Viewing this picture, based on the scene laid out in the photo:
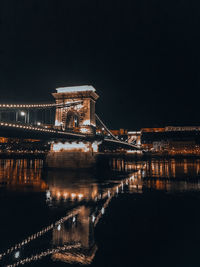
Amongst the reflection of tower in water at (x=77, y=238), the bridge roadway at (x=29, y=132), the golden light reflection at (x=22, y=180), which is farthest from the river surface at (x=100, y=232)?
the bridge roadway at (x=29, y=132)

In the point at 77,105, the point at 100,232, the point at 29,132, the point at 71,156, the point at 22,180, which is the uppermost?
the point at 77,105

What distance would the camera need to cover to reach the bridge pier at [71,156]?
31.2 m

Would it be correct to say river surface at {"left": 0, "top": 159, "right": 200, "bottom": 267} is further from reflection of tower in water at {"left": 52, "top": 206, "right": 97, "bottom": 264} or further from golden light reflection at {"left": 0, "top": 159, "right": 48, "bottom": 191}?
golden light reflection at {"left": 0, "top": 159, "right": 48, "bottom": 191}

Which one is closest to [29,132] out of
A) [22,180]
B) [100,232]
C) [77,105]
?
[22,180]

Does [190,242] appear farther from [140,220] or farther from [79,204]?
[79,204]

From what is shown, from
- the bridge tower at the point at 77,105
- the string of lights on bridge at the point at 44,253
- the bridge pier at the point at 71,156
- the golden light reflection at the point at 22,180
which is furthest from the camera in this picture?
the bridge tower at the point at 77,105

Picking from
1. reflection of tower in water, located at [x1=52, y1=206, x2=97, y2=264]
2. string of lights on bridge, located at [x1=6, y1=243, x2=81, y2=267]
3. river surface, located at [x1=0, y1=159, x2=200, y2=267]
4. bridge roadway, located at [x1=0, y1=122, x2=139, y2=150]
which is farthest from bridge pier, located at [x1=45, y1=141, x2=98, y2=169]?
string of lights on bridge, located at [x1=6, y1=243, x2=81, y2=267]

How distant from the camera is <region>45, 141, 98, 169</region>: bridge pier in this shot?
3120 cm

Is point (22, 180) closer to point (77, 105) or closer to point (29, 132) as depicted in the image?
point (29, 132)

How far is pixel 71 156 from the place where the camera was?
105ft

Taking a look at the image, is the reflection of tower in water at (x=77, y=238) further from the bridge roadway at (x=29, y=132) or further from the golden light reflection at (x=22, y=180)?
the bridge roadway at (x=29, y=132)

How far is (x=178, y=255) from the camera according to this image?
5.63 metres

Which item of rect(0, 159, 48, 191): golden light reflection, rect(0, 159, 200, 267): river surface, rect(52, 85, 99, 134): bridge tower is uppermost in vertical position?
rect(52, 85, 99, 134): bridge tower

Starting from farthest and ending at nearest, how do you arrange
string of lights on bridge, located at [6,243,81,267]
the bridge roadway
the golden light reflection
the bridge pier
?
1. the bridge pier
2. the bridge roadway
3. the golden light reflection
4. string of lights on bridge, located at [6,243,81,267]
